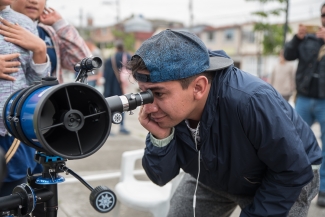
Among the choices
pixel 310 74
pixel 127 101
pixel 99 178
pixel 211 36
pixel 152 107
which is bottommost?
pixel 211 36

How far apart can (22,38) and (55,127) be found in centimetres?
82

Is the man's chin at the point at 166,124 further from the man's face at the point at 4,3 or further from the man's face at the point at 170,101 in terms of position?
the man's face at the point at 4,3

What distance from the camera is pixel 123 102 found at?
1404 millimetres

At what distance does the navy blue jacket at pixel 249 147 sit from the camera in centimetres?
172

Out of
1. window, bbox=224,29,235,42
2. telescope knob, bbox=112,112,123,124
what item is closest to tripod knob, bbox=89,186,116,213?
telescope knob, bbox=112,112,123,124

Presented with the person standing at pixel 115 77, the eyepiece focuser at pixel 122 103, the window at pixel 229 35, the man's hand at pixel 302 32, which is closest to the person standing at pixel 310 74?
the man's hand at pixel 302 32

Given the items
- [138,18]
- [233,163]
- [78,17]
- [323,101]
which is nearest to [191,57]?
[233,163]

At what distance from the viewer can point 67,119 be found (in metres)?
1.24

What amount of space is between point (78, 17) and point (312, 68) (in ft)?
140

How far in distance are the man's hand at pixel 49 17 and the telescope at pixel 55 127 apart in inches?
42.4

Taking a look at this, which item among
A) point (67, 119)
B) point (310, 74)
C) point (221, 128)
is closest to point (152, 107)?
point (221, 128)

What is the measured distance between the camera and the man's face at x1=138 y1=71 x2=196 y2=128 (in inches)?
66.6

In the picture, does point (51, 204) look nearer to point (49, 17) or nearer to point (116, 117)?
point (116, 117)

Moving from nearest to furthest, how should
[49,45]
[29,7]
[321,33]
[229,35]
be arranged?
[29,7]
[49,45]
[321,33]
[229,35]
